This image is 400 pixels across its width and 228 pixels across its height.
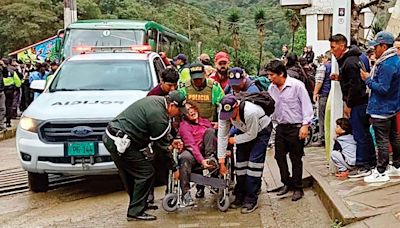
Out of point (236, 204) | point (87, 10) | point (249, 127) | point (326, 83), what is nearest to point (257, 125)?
point (249, 127)

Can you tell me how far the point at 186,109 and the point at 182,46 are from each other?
18.3m

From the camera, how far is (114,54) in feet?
33.5

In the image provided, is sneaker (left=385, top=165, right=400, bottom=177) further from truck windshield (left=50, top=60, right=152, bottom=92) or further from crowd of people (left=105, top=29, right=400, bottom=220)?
truck windshield (left=50, top=60, right=152, bottom=92)

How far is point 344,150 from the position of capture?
26.0 ft

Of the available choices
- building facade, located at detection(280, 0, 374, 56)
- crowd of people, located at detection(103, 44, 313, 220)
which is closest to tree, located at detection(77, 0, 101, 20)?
building facade, located at detection(280, 0, 374, 56)

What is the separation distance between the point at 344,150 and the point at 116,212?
2975 millimetres

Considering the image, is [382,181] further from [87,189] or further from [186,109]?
[87,189]

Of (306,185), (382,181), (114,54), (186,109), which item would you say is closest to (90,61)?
(114,54)

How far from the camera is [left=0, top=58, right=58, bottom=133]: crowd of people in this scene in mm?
16594

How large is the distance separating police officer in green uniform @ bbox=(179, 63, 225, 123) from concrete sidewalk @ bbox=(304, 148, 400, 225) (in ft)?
5.28

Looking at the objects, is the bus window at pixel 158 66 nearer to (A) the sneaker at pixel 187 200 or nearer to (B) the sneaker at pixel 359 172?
(A) the sneaker at pixel 187 200

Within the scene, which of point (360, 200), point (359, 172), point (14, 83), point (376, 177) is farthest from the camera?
point (14, 83)

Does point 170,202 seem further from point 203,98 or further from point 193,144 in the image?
point 203,98

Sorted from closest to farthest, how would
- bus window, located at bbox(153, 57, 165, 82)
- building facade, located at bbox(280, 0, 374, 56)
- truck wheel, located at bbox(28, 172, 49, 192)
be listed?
truck wheel, located at bbox(28, 172, 49, 192) < bus window, located at bbox(153, 57, 165, 82) < building facade, located at bbox(280, 0, 374, 56)
